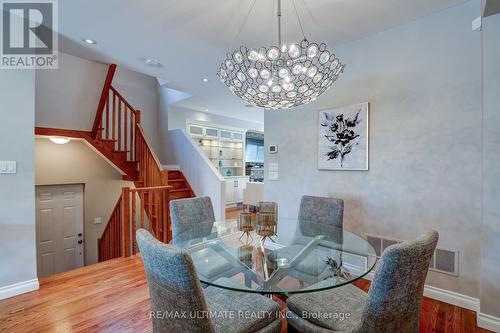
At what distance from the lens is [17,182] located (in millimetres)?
2395

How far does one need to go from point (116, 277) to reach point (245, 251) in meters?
1.75

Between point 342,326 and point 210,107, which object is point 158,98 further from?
point 342,326

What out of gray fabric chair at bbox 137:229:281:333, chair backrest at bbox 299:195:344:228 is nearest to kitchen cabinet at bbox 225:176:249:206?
chair backrest at bbox 299:195:344:228

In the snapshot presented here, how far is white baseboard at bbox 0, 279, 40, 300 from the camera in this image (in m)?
2.27

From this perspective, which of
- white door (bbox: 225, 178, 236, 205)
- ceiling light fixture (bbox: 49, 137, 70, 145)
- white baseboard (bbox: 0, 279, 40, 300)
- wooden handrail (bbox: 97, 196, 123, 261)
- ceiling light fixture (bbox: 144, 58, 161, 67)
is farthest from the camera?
white door (bbox: 225, 178, 236, 205)

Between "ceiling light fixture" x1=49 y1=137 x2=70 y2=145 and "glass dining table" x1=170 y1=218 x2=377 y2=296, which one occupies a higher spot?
"ceiling light fixture" x1=49 y1=137 x2=70 y2=145

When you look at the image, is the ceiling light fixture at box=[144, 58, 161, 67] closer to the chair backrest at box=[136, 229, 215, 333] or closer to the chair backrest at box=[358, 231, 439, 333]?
the chair backrest at box=[136, 229, 215, 333]

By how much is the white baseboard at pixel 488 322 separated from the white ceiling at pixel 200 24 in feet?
8.37

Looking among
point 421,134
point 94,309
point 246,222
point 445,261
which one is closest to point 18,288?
point 94,309

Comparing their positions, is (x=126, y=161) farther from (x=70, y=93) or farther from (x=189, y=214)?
(x=189, y=214)

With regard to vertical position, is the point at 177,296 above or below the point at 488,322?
above

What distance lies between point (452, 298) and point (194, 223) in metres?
2.41

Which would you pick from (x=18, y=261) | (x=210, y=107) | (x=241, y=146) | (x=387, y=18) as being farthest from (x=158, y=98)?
(x=387, y=18)

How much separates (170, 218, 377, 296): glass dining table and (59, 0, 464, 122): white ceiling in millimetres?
1988
